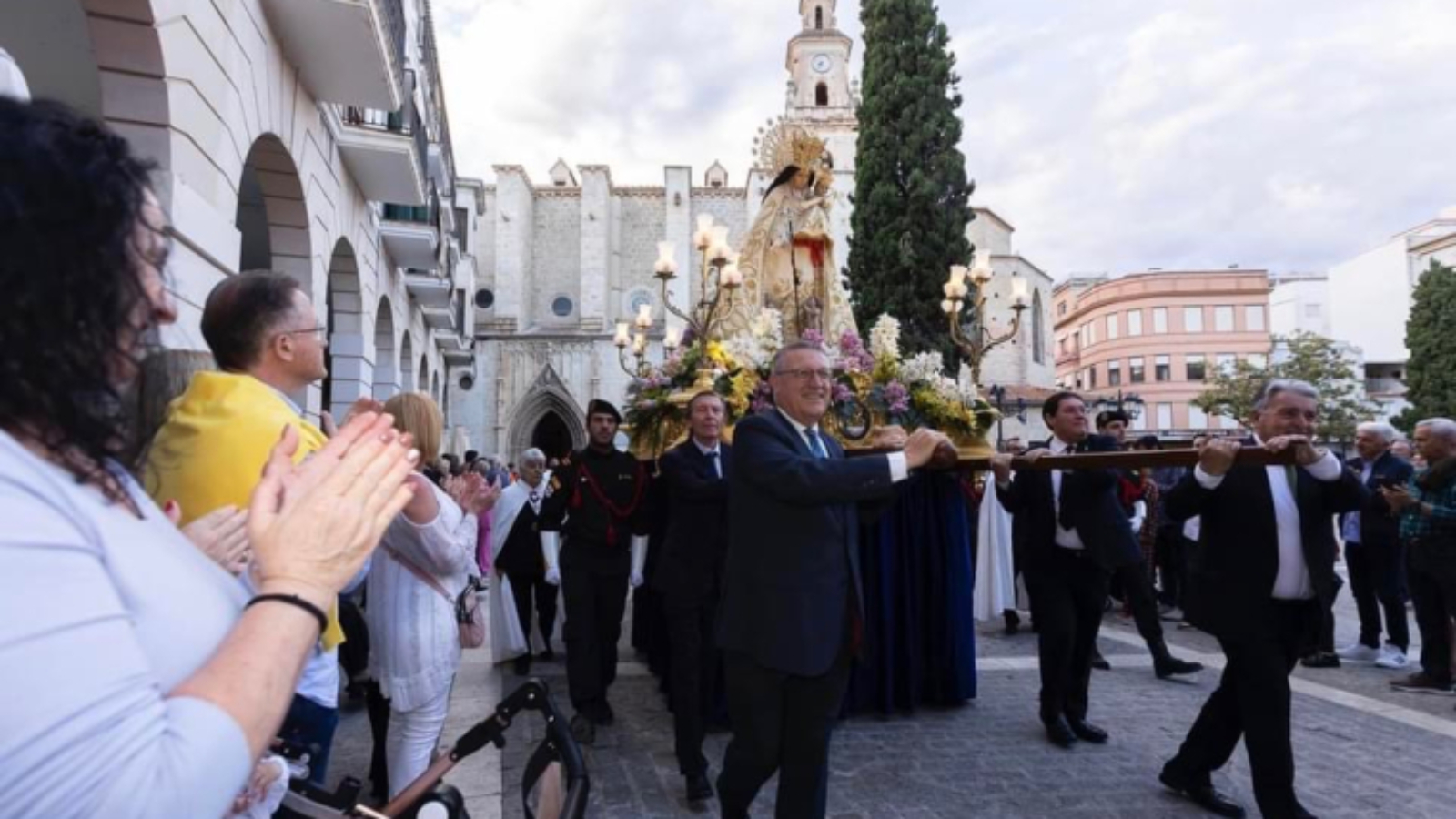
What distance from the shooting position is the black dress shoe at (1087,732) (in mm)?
5027

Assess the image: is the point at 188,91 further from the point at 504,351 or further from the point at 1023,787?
the point at 504,351

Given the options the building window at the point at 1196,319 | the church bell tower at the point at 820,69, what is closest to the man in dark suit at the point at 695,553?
the church bell tower at the point at 820,69

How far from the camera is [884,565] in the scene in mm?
5684

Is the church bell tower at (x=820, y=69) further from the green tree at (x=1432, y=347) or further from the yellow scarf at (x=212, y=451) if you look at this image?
the yellow scarf at (x=212, y=451)

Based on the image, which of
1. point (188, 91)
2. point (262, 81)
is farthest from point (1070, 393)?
point (262, 81)

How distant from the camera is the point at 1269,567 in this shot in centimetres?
375

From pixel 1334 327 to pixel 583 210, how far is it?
1889 inches

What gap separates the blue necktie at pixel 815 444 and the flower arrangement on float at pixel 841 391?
2258mm

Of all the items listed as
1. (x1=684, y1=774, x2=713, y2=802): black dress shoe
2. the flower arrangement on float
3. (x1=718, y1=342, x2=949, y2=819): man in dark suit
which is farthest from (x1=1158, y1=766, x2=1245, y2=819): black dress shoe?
the flower arrangement on float

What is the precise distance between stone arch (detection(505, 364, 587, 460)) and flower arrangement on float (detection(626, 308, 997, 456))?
28046mm

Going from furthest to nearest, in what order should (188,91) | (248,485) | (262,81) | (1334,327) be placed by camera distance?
1. (1334,327)
2. (262,81)
3. (188,91)
4. (248,485)

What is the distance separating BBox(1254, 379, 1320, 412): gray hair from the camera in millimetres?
3748

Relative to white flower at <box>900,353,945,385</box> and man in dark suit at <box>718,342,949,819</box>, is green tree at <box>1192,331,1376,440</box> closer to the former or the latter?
white flower at <box>900,353,945,385</box>

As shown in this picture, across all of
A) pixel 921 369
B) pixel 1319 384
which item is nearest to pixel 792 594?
pixel 921 369
